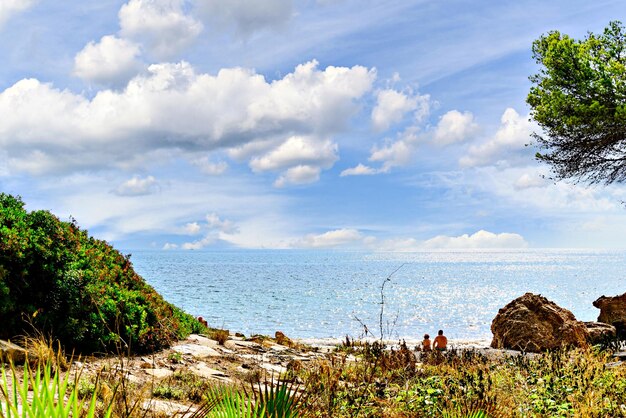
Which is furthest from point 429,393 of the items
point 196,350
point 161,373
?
point 196,350

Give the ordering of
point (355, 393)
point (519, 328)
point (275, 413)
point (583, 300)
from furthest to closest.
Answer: point (583, 300)
point (519, 328)
point (355, 393)
point (275, 413)

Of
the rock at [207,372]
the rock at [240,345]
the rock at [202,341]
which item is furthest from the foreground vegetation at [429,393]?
the rock at [240,345]

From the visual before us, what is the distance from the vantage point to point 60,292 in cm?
911

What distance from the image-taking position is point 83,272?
955 cm

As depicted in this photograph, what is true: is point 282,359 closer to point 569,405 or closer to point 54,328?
point 54,328

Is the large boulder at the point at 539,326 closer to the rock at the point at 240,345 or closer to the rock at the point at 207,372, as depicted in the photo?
the rock at the point at 240,345

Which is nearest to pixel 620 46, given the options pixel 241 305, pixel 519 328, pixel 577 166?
pixel 577 166

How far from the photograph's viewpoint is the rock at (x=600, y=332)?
632 inches

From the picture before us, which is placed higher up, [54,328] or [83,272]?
[83,272]

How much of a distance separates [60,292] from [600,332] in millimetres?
14495

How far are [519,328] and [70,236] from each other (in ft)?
39.1

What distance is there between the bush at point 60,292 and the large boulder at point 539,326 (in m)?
9.84

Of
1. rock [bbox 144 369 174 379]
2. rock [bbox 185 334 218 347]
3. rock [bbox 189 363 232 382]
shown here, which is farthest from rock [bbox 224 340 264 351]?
rock [bbox 144 369 174 379]

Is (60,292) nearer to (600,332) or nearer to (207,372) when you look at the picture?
(207,372)
